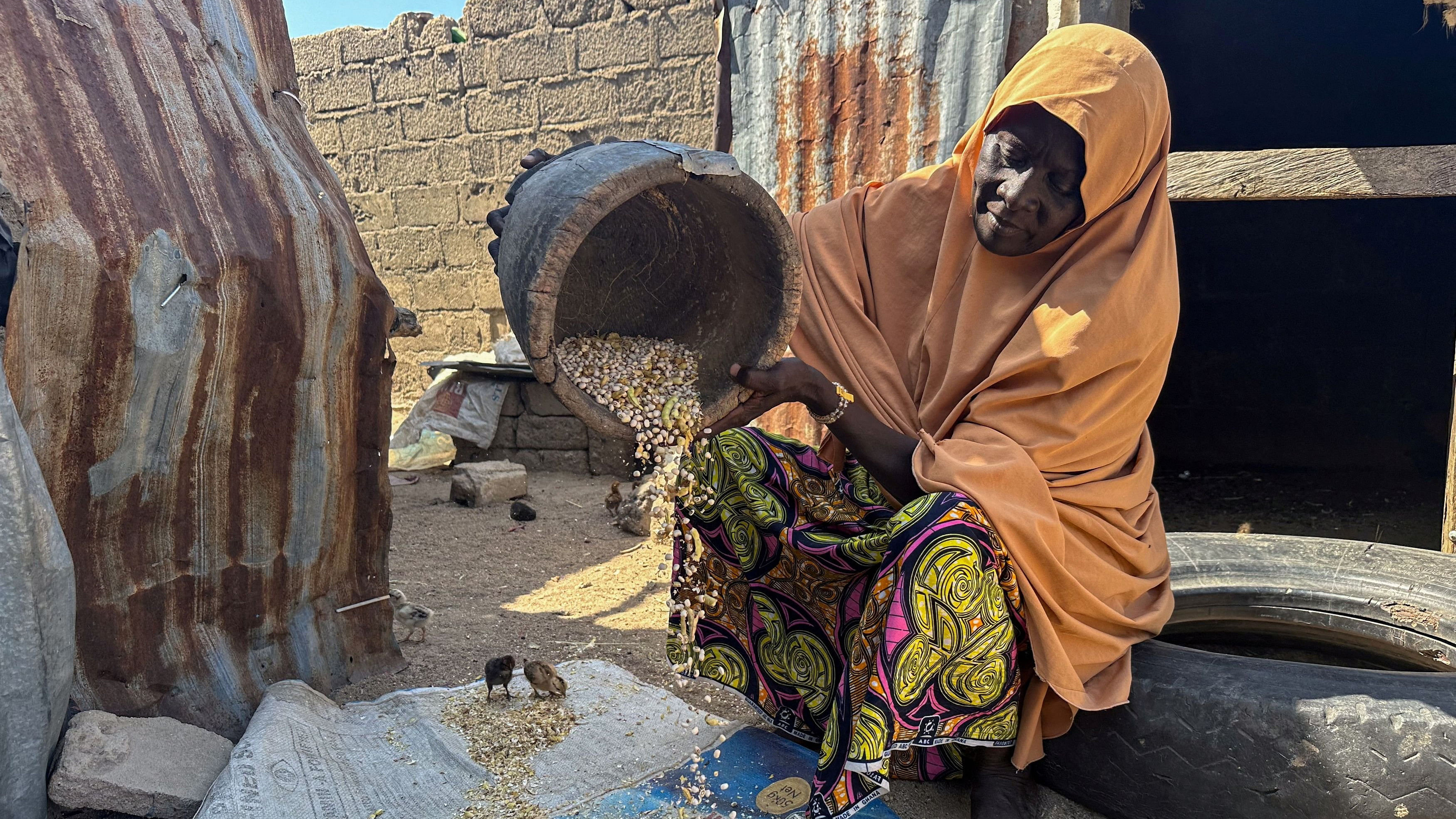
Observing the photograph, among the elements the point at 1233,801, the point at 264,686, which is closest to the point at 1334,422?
the point at 1233,801

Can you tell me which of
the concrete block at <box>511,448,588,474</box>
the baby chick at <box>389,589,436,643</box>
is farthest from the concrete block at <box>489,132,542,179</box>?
the baby chick at <box>389,589,436,643</box>

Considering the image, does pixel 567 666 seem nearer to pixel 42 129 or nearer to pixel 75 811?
pixel 75 811

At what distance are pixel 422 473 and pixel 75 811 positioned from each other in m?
4.68

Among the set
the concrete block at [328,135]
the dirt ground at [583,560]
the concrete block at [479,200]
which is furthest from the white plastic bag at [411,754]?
the concrete block at [328,135]

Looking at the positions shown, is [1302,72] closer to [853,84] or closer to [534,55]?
[853,84]

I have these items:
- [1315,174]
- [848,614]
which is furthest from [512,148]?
[848,614]

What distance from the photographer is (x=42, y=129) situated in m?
2.28

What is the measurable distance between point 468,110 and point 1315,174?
6472 mm

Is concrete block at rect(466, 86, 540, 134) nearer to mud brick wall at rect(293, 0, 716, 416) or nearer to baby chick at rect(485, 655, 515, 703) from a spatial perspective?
mud brick wall at rect(293, 0, 716, 416)

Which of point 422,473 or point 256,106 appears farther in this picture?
point 422,473

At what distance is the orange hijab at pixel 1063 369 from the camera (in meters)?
2.23

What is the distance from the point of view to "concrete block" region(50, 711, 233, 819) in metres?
2.12

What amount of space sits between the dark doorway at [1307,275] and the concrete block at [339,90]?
6.31m

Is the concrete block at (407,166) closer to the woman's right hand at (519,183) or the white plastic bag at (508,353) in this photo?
the white plastic bag at (508,353)
